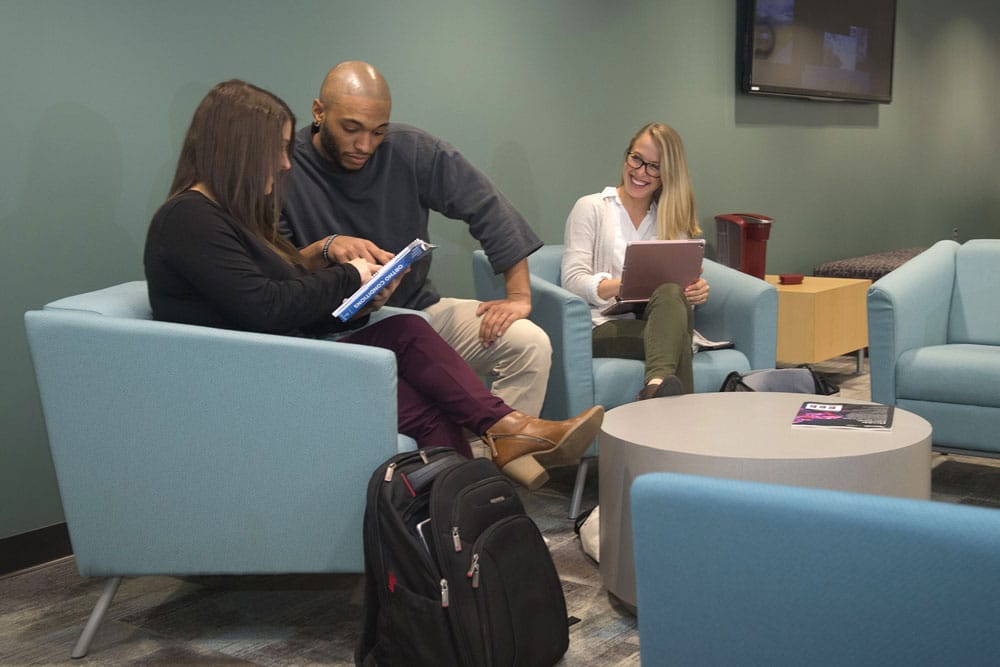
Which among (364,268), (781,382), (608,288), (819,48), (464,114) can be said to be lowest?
(781,382)

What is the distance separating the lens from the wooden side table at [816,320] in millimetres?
4992

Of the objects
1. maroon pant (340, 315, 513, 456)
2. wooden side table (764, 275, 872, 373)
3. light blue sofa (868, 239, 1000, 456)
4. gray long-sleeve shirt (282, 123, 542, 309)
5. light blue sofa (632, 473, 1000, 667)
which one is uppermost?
gray long-sleeve shirt (282, 123, 542, 309)

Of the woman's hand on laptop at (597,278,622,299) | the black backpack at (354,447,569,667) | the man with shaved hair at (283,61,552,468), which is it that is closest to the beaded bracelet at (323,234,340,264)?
the man with shaved hair at (283,61,552,468)

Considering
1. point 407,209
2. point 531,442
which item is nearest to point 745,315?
point 407,209

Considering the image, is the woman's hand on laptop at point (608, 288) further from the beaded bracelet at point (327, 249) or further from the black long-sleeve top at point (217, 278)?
the black long-sleeve top at point (217, 278)

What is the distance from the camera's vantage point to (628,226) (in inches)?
148

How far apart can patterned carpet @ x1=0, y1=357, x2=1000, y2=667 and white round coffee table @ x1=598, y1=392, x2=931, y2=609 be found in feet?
0.51

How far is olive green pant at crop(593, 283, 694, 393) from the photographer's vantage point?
3.17 m

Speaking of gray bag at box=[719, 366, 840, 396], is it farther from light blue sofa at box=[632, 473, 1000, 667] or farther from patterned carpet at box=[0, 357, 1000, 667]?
light blue sofa at box=[632, 473, 1000, 667]

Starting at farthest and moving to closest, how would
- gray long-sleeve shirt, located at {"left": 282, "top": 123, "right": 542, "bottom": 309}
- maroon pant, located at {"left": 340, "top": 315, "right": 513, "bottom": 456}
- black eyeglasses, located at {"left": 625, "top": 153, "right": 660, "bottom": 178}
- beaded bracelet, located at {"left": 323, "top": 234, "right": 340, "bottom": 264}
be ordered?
black eyeglasses, located at {"left": 625, "top": 153, "right": 660, "bottom": 178}
gray long-sleeve shirt, located at {"left": 282, "top": 123, "right": 542, "bottom": 309}
beaded bracelet, located at {"left": 323, "top": 234, "right": 340, "bottom": 264}
maroon pant, located at {"left": 340, "top": 315, "right": 513, "bottom": 456}

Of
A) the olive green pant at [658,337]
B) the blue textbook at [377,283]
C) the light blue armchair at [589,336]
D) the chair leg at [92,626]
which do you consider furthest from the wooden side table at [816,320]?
the chair leg at [92,626]

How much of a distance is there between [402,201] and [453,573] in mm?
1400

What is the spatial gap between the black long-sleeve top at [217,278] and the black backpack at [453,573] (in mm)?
451

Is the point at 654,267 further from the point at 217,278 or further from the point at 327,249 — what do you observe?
the point at 217,278
